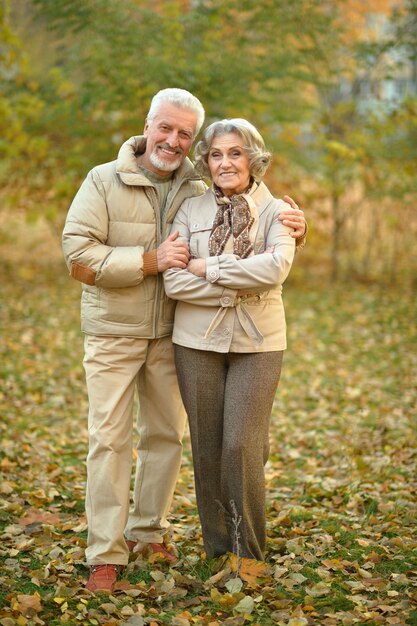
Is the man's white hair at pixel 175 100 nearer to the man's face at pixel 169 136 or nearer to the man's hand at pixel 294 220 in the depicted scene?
the man's face at pixel 169 136

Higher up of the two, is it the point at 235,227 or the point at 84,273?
the point at 235,227

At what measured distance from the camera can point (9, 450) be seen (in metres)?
5.74

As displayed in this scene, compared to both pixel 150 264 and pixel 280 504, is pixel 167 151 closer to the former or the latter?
pixel 150 264

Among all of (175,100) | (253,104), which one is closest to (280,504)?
(175,100)

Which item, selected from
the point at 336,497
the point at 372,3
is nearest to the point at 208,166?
the point at 336,497

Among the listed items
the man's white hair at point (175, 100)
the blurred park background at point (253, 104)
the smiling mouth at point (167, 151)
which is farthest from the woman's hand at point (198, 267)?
the blurred park background at point (253, 104)

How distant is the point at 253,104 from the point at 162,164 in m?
6.90

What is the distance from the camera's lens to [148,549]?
4.17m

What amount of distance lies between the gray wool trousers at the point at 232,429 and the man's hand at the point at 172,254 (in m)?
0.39

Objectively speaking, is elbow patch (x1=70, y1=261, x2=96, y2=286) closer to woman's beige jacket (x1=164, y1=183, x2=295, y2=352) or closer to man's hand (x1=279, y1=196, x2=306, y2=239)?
woman's beige jacket (x1=164, y1=183, x2=295, y2=352)

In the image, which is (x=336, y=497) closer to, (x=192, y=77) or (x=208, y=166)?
(x=208, y=166)

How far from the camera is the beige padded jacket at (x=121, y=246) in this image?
12.3 feet

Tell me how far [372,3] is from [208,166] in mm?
13597

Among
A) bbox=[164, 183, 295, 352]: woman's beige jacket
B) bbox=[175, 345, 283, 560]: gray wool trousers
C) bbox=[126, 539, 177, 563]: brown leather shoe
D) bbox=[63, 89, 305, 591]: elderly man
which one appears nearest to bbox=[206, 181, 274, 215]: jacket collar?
bbox=[164, 183, 295, 352]: woman's beige jacket
